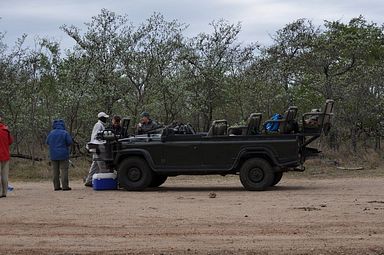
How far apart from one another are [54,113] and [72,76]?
1417mm

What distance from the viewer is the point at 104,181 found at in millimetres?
15516

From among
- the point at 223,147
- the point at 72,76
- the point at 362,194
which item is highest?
the point at 72,76

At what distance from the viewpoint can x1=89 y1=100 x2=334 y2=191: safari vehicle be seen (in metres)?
14.5

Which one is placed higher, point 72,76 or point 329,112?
point 72,76

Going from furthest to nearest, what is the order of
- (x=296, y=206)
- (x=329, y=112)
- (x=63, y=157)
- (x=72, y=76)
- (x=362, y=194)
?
1. (x=72, y=76)
2. (x=63, y=157)
3. (x=329, y=112)
4. (x=362, y=194)
5. (x=296, y=206)

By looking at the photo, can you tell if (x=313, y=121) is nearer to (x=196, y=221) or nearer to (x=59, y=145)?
(x=196, y=221)

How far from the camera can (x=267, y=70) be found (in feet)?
80.5

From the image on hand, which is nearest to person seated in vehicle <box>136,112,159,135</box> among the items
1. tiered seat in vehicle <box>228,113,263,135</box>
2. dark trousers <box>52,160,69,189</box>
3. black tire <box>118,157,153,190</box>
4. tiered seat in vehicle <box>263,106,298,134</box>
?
black tire <box>118,157,153,190</box>

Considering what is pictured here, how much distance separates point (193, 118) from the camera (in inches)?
944

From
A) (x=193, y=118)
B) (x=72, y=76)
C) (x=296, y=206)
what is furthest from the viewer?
(x=193, y=118)

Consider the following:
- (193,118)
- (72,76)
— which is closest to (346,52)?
(193,118)

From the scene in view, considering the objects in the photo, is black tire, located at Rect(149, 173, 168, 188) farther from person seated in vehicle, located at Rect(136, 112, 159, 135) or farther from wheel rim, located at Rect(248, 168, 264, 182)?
wheel rim, located at Rect(248, 168, 264, 182)

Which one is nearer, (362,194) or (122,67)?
(362,194)

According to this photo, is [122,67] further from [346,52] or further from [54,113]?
[346,52]
